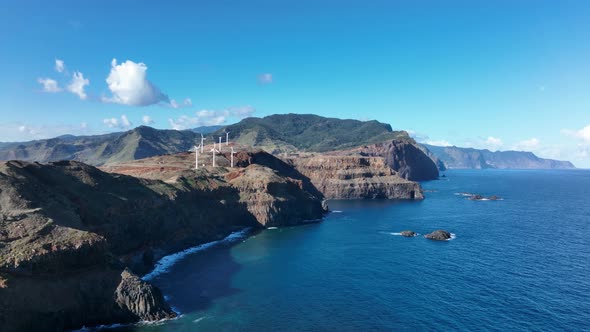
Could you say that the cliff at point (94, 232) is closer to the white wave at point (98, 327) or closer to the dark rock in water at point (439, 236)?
the white wave at point (98, 327)

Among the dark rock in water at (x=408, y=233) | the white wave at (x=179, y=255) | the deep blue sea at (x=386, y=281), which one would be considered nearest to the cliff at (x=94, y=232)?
the white wave at (x=179, y=255)

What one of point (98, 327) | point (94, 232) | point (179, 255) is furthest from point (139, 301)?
point (179, 255)

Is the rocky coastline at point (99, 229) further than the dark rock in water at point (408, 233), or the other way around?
the dark rock in water at point (408, 233)

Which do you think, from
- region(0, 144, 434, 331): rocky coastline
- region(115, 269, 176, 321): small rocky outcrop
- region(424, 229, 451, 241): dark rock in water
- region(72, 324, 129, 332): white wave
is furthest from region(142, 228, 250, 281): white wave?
region(424, 229, 451, 241): dark rock in water

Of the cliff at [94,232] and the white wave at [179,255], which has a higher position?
the cliff at [94,232]

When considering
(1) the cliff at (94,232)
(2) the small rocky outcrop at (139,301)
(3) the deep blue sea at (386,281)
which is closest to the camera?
(1) the cliff at (94,232)

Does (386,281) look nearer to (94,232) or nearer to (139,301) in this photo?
(139,301)
